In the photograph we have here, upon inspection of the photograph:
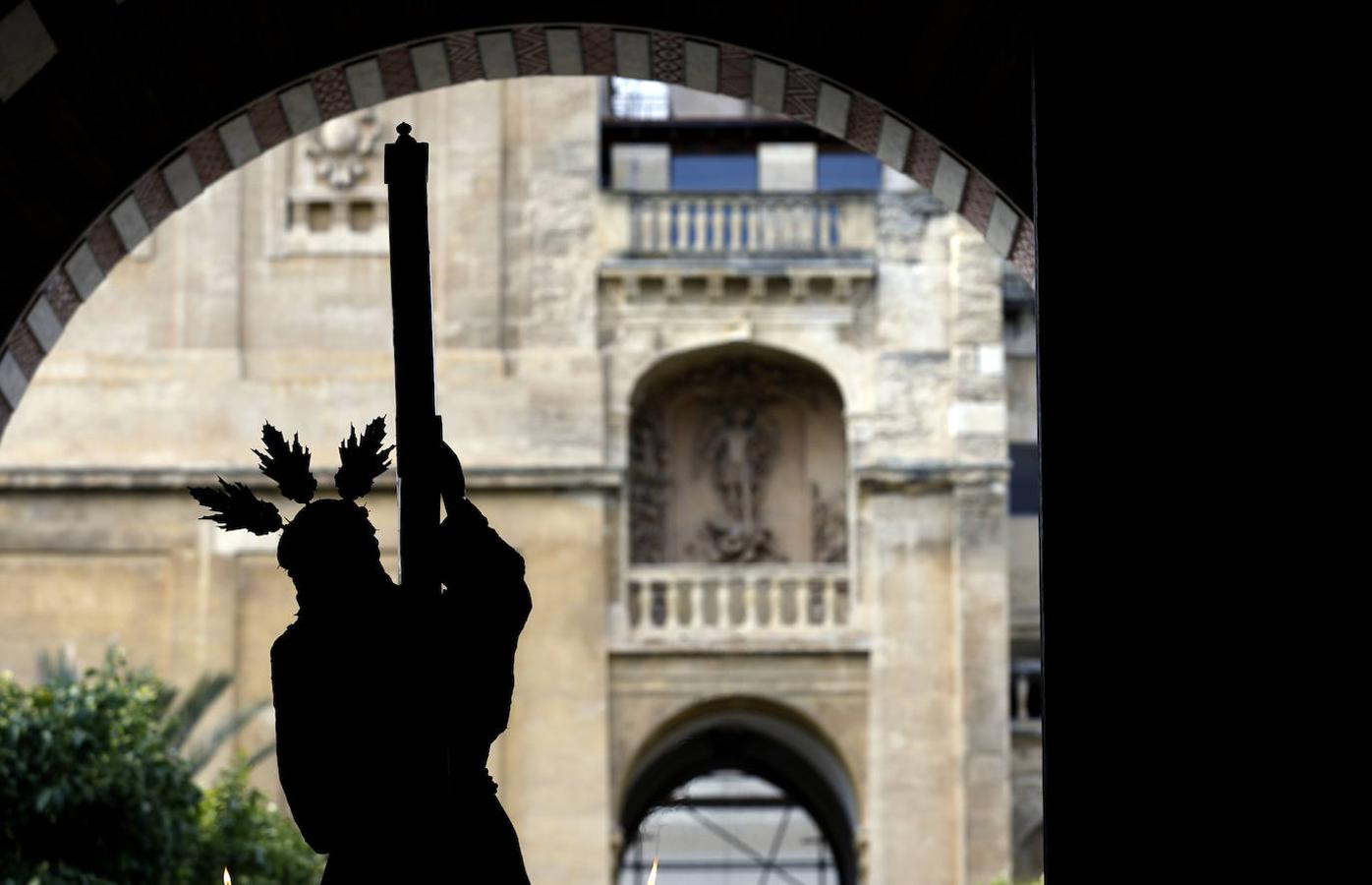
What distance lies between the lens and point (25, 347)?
327 inches

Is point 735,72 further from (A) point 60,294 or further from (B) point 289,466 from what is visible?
(B) point 289,466

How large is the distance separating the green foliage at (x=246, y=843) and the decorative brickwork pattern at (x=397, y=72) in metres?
10.4

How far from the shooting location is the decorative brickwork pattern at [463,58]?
8.34 metres

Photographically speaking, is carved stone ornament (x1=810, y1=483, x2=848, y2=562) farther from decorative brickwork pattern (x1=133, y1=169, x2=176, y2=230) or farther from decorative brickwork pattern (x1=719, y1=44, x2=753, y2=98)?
decorative brickwork pattern (x1=133, y1=169, x2=176, y2=230)

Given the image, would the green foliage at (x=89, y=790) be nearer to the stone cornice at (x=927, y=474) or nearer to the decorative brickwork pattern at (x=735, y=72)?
the decorative brickwork pattern at (x=735, y=72)

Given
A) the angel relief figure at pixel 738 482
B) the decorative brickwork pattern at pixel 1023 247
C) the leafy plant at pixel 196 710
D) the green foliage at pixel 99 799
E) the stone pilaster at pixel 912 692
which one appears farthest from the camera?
the angel relief figure at pixel 738 482

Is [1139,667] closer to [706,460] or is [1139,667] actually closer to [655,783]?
[706,460]

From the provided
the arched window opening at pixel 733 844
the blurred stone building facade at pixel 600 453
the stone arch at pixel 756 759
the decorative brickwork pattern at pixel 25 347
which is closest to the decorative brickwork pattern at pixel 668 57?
the decorative brickwork pattern at pixel 25 347

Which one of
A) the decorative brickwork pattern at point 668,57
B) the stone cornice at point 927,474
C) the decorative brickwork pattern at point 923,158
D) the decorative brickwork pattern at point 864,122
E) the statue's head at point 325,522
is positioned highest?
the stone cornice at point 927,474

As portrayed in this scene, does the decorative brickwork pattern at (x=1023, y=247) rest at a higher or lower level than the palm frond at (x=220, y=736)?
higher

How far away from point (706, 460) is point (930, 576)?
3044mm

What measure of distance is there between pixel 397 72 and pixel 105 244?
1241 mm

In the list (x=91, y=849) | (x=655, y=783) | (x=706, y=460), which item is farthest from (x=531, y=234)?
(x=91, y=849)

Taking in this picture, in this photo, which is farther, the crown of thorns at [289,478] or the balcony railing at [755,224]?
the balcony railing at [755,224]
